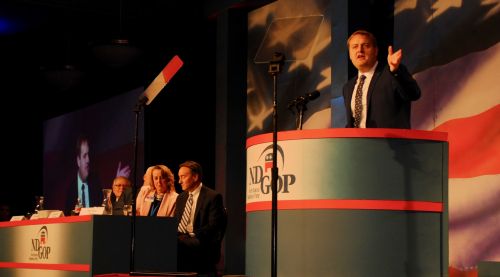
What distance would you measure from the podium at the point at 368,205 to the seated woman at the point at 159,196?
341 centimetres

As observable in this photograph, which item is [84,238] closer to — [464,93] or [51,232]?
[51,232]

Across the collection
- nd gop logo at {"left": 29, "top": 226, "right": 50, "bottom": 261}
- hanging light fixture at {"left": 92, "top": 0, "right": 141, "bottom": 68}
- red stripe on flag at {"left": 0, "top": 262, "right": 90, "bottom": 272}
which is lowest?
red stripe on flag at {"left": 0, "top": 262, "right": 90, "bottom": 272}

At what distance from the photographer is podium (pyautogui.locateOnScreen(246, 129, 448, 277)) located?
3381 millimetres

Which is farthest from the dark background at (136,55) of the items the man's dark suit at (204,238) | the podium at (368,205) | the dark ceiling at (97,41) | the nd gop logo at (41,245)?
the podium at (368,205)

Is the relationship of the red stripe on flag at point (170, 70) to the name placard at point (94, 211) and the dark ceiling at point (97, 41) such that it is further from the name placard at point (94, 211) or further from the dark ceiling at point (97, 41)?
the dark ceiling at point (97, 41)

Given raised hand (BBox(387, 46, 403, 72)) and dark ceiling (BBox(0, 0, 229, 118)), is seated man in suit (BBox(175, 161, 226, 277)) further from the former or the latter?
raised hand (BBox(387, 46, 403, 72))

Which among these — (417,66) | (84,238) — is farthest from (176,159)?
(84,238)

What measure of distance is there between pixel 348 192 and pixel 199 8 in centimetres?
634

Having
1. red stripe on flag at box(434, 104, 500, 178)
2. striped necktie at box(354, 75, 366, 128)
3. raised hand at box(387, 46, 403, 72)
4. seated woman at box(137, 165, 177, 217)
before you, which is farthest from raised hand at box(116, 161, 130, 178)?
raised hand at box(387, 46, 403, 72)

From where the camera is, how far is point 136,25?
34.2ft

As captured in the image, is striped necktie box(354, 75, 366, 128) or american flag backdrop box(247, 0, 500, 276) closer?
striped necktie box(354, 75, 366, 128)

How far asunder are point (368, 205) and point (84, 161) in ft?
28.5

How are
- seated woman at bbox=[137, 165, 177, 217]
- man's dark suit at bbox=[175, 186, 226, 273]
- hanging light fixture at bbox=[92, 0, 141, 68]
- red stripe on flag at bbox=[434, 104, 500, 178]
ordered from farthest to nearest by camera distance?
hanging light fixture at bbox=[92, 0, 141, 68], seated woman at bbox=[137, 165, 177, 217], man's dark suit at bbox=[175, 186, 226, 273], red stripe on flag at bbox=[434, 104, 500, 178]

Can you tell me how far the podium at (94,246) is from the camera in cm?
485
